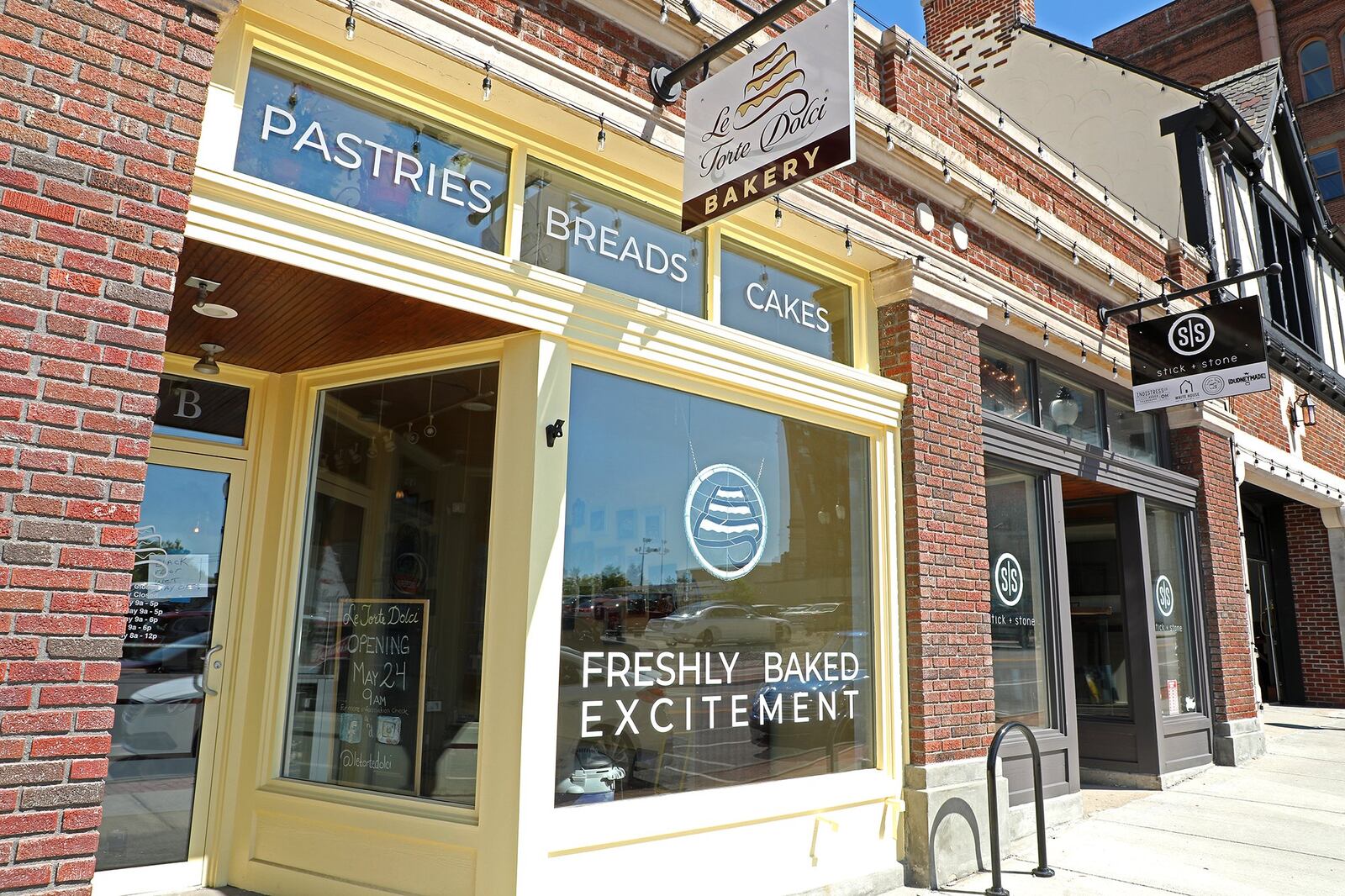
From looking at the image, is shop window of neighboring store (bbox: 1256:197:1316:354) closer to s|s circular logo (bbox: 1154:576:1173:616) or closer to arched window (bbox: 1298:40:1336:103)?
s|s circular logo (bbox: 1154:576:1173:616)

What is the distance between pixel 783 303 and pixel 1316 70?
2896 centimetres

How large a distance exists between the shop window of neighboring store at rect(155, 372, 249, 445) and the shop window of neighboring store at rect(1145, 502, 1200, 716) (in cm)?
871

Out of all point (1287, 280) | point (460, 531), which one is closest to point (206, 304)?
point (460, 531)

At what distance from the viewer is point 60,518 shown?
2.88m

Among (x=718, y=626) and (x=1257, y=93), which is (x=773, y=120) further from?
(x=1257, y=93)

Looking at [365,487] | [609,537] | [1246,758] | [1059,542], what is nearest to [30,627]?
[365,487]

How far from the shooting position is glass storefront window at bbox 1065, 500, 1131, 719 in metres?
9.08

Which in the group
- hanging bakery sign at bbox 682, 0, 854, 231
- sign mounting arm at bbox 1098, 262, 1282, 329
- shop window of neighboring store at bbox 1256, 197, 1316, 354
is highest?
shop window of neighboring store at bbox 1256, 197, 1316, 354

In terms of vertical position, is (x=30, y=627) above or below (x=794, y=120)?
below

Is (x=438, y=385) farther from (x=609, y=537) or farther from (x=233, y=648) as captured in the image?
(x=233, y=648)

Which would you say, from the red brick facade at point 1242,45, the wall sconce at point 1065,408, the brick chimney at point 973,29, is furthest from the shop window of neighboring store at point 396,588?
the red brick facade at point 1242,45

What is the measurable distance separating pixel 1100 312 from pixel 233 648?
823 centimetres

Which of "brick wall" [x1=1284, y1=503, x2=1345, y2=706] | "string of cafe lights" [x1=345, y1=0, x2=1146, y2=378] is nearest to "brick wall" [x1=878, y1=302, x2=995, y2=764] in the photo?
"string of cafe lights" [x1=345, y1=0, x2=1146, y2=378]

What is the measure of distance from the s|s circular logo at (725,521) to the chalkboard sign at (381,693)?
1556 mm
